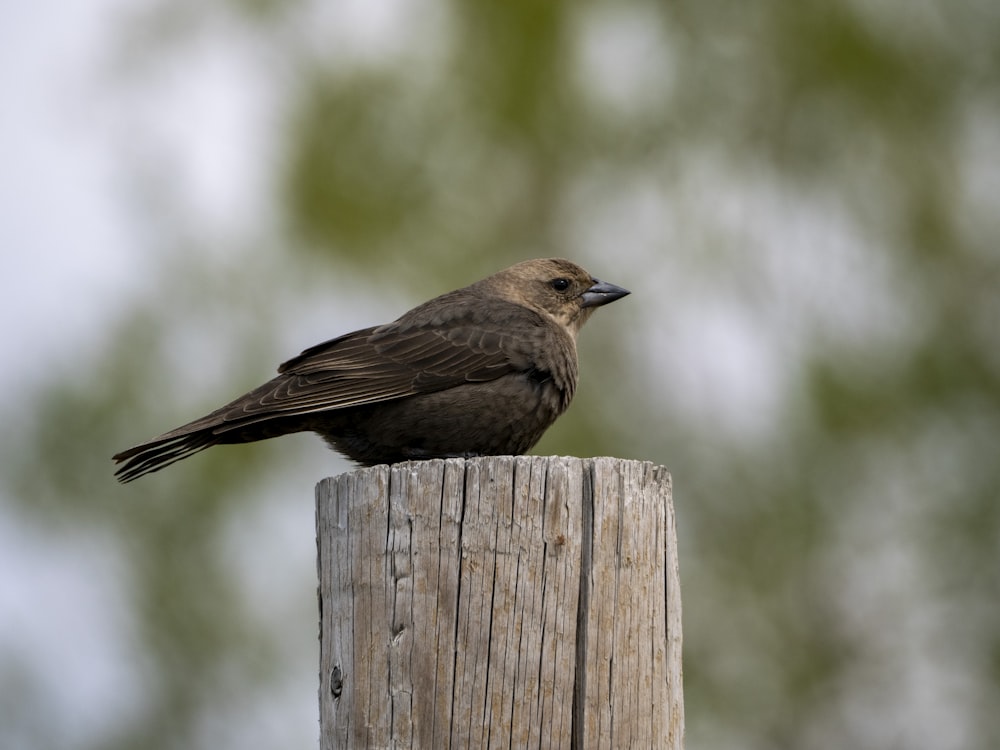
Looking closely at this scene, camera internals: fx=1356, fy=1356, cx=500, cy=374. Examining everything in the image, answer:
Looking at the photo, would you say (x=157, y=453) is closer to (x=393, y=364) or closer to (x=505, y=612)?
(x=393, y=364)

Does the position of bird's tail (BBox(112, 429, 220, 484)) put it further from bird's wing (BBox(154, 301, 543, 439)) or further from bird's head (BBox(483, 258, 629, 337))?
bird's head (BBox(483, 258, 629, 337))

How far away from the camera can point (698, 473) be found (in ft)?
44.0

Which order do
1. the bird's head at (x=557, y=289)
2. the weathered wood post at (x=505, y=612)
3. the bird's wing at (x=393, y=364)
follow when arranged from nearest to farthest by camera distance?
the weathered wood post at (x=505, y=612)
the bird's wing at (x=393, y=364)
the bird's head at (x=557, y=289)

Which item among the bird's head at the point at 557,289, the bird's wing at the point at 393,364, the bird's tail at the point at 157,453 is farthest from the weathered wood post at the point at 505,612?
the bird's head at the point at 557,289

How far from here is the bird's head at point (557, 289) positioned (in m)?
6.45

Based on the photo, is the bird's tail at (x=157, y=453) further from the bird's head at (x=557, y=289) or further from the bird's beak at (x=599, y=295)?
the bird's beak at (x=599, y=295)

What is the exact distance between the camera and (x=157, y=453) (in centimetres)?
468

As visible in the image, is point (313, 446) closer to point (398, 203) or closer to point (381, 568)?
point (398, 203)

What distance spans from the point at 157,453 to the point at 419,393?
102 cm

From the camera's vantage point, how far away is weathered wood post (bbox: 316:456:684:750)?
3055mm

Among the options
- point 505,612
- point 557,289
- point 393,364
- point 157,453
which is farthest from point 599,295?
point 505,612

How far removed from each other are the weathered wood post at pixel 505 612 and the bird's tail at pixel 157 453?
153cm

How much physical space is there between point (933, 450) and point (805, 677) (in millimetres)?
2633

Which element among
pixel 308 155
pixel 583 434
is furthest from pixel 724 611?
pixel 308 155
